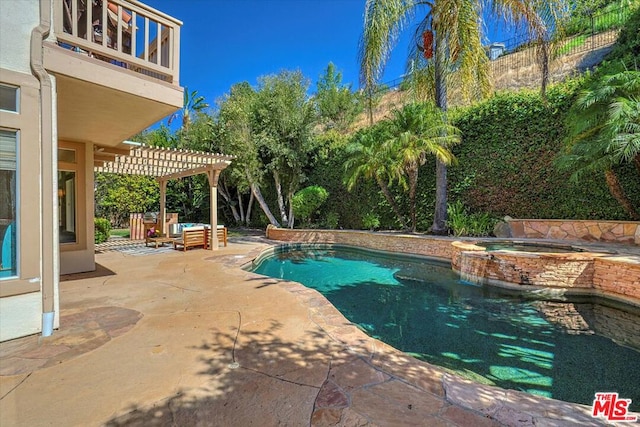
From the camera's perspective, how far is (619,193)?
781cm

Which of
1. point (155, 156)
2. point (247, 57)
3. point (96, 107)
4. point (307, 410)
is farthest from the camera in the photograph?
point (247, 57)

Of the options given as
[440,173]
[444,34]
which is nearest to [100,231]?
[440,173]

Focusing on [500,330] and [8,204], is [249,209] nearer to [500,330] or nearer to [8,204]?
[8,204]

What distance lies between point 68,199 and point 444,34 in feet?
37.9

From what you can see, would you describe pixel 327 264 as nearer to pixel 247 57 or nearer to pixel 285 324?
pixel 285 324

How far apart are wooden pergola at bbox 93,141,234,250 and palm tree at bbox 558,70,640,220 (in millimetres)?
9814

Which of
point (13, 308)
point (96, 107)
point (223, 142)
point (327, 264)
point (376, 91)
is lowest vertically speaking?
point (327, 264)

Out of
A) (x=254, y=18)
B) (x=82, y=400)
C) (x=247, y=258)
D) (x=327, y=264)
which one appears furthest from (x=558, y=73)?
(x=82, y=400)

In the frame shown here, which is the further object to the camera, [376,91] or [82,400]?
[376,91]

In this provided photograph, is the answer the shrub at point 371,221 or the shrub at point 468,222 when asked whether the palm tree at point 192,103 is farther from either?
the shrub at point 468,222

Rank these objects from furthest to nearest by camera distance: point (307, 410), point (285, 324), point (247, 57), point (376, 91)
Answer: point (247, 57), point (376, 91), point (285, 324), point (307, 410)

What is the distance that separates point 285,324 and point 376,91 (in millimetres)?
9077

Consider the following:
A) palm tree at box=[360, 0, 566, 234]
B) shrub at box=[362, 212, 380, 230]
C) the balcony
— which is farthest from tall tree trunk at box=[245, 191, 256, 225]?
the balcony

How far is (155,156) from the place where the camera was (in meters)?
9.37
